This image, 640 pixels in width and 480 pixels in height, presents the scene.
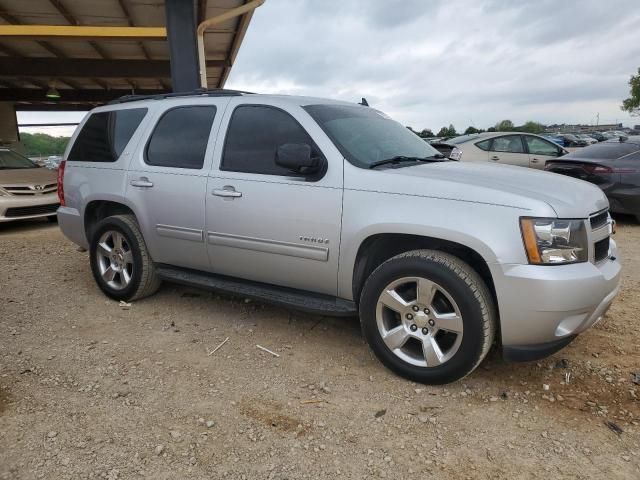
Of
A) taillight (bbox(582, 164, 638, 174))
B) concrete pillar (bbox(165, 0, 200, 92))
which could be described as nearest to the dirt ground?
taillight (bbox(582, 164, 638, 174))

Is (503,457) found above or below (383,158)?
below

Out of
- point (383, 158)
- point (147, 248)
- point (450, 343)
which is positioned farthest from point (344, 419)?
point (147, 248)

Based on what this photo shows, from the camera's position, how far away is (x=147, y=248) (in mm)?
4184

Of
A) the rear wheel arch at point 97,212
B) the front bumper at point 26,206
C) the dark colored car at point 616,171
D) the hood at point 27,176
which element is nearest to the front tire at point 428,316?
the rear wheel arch at point 97,212

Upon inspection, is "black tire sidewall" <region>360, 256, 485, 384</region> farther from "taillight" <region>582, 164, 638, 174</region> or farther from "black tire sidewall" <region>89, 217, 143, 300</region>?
"taillight" <region>582, 164, 638, 174</region>

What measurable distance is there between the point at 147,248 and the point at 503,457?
3.16 m

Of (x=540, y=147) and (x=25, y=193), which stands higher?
(x=540, y=147)

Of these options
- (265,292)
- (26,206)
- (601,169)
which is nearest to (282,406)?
(265,292)

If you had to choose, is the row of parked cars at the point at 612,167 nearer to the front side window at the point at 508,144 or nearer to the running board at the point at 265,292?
the front side window at the point at 508,144

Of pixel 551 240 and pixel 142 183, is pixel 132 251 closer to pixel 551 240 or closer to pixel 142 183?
pixel 142 183

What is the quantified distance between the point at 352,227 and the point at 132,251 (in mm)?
2203

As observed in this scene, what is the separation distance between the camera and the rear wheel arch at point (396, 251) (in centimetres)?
288

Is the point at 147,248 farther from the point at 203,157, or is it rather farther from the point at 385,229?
the point at 385,229

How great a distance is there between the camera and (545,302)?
8.37 feet
